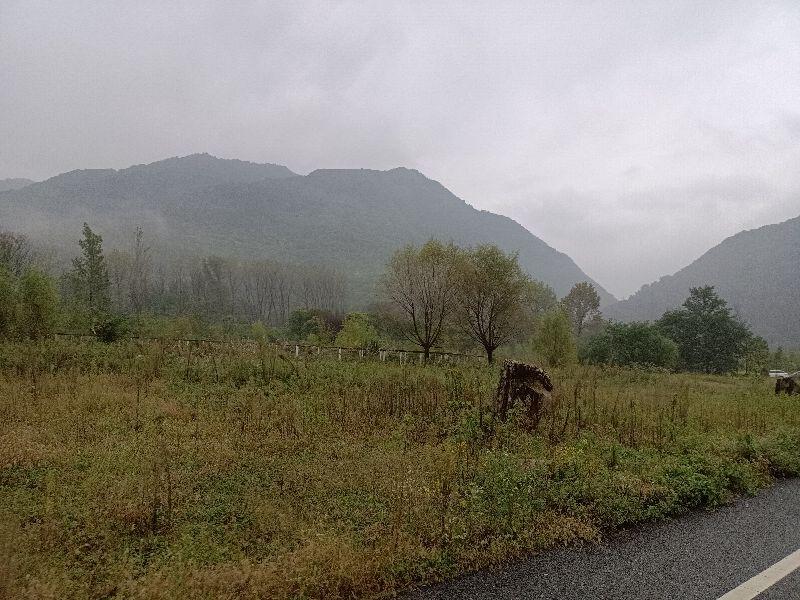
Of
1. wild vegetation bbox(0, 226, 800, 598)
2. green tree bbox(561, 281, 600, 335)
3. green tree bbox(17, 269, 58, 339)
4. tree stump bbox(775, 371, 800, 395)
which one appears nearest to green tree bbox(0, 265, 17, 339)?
green tree bbox(17, 269, 58, 339)

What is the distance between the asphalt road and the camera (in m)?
4.47

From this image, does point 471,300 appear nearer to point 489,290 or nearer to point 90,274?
point 489,290

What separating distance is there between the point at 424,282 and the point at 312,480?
23683 mm

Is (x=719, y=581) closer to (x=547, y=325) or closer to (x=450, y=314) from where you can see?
(x=450, y=314)

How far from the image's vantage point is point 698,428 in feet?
35.9

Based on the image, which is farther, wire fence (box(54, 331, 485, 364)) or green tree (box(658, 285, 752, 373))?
green tree (box(658, 285, 752, 373))

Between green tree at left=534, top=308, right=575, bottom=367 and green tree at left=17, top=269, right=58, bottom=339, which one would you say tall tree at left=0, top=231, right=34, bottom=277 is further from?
green tree at left=534, top=308, right=575, bottom=367

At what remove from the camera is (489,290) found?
3073 centimetres

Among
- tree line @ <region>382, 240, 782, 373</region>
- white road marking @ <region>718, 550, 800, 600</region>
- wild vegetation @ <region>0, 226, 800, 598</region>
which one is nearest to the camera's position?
white road marking @ <region>718, 550, 800, 600</region>

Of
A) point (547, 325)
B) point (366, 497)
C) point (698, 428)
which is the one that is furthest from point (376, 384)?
point (547, 325)

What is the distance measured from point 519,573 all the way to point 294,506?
2.89m

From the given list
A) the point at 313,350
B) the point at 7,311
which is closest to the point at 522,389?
the point at 313,350

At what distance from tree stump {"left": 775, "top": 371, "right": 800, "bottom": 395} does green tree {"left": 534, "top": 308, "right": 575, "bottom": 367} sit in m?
15.1

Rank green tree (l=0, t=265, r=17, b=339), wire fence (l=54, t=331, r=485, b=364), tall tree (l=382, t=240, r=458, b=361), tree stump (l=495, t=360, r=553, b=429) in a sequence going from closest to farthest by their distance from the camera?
1. tree stump (l=495, t=360, r=553, b=429)
2. wire fence (l=54, t=331, r=485, b=364)
3. green tree (l=0, t=265, r=17, b=339)
4. tall tree (l=382, t=240, r=458, b=361)
